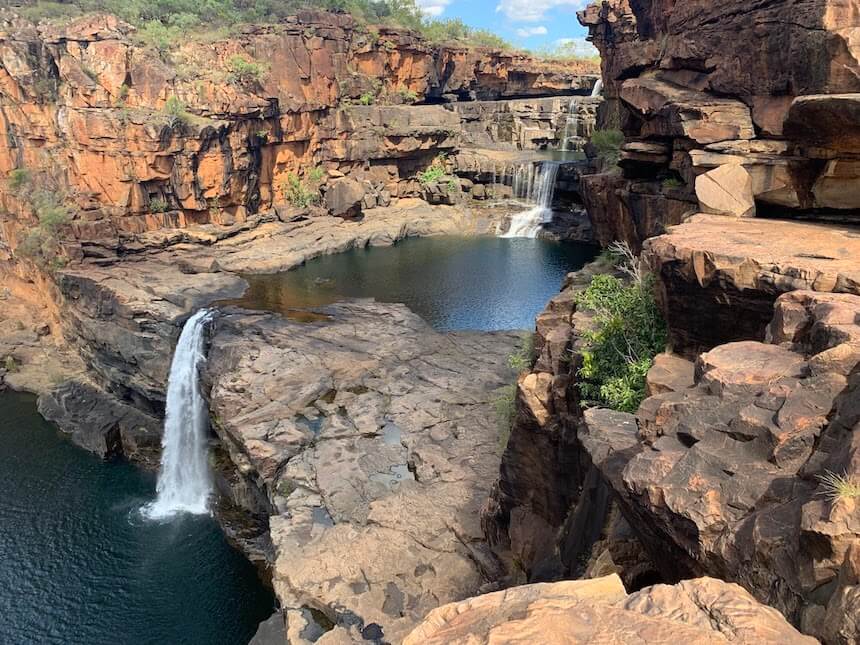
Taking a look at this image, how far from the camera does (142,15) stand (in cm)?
3978

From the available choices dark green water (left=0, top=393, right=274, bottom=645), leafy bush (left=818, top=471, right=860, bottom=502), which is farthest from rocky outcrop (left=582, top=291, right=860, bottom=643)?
dark green water (left=0, top=393, right=274, bottom=645)

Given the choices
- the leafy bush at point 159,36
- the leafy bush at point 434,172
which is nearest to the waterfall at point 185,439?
the leafy bush at point 159,36

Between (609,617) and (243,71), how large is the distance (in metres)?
38.2

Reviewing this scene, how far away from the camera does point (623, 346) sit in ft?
37.6

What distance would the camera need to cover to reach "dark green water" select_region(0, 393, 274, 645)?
15797mm

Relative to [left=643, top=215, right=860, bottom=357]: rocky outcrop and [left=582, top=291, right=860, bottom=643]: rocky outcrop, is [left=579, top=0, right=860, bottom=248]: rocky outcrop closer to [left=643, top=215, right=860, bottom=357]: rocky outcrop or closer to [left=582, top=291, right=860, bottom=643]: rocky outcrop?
A: [left=643, top=215, right=860, bottom=357]: rocky outcrop

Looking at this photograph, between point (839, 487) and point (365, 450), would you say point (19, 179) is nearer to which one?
point (365, 450)

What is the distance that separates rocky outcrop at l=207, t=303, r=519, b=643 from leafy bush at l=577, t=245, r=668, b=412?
4.76 metres

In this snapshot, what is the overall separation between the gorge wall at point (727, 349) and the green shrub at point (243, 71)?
79.5ft

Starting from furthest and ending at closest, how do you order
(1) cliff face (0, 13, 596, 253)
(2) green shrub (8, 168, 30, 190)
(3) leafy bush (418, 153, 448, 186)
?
(3) leafy bush (418, 153, 448, 186), (2) green shrub (8, 168, 30, 190), (1) cliff face (0, 13, 596, 253)

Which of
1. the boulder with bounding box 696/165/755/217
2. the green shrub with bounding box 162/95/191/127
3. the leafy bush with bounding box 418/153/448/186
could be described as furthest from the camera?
the leafy bush with bounding box 418/153/448/186

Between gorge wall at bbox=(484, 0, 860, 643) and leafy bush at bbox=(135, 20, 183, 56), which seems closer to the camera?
gorge wall at bbox=(484, 0, 860, 643)

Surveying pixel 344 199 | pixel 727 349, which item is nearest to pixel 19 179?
pixel 344 199

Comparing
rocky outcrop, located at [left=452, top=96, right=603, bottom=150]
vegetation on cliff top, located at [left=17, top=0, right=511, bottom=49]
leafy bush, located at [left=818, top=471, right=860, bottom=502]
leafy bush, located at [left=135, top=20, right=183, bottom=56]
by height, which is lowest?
leafy bush, located at [left=818, top=471, right=860, bottom=502]
